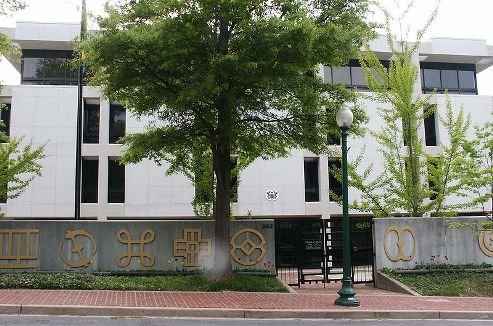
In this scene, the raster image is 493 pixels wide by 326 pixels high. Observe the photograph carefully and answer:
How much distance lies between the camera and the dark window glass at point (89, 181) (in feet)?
103

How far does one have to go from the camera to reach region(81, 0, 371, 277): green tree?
12578mm

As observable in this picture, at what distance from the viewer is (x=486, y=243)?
17.7 meters

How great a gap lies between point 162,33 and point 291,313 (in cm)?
699

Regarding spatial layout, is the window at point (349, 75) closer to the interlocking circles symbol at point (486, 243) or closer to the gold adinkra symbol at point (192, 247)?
the interlocking circles symbol at point (486, 243)

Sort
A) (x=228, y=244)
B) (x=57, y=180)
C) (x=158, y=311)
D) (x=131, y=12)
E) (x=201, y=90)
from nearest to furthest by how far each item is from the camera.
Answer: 1. (x=158, y=311)
2. (x=201, y=90)
3. (x=131, y=12)
4. (x=228, y=244)
5. (x=57, y=180)

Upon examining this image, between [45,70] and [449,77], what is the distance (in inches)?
1061

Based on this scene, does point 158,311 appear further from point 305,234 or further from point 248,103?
point 305,234

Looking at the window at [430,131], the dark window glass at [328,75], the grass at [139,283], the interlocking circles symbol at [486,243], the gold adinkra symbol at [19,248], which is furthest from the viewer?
the dark window glass at [328,75]

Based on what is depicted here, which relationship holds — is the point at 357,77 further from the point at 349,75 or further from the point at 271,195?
the point at 271,195

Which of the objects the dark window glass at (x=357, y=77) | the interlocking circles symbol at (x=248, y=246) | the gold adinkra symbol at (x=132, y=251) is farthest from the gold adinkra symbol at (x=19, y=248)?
the dark window glass at (x=357, y=77)

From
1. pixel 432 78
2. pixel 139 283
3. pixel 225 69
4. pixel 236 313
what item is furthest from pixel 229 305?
pixel 432 78

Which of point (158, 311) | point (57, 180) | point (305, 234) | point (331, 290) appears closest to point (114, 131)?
point (57, 180)

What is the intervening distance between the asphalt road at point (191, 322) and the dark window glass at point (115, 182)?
21.4 metres

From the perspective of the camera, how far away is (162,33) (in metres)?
12.7
